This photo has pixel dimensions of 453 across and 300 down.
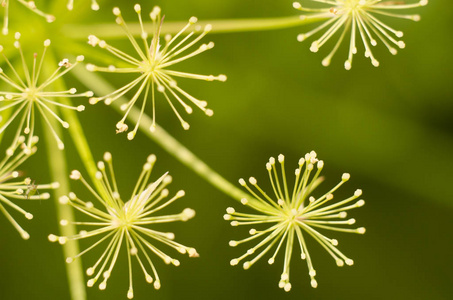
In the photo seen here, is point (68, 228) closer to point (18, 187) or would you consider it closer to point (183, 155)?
point (18, 187)

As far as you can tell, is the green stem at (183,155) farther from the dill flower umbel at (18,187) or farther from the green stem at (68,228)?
the dill flower umbel at (18,187)

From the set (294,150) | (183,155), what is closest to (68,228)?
(183,155)

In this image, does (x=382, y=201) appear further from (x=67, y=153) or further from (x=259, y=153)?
(x=67, y=153)

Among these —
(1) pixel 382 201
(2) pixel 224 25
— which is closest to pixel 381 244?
(1) pixel 382 201

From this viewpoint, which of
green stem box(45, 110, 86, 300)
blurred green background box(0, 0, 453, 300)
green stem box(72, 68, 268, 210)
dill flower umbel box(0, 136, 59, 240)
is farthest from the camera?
blurred green background box(0, 0, 453, 300)

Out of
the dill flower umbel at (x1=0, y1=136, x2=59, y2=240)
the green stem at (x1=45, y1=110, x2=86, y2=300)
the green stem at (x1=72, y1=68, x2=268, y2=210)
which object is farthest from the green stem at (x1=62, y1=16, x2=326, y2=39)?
the dill flower umbel at (x1=0, y1=136, x2=59, y2=240)

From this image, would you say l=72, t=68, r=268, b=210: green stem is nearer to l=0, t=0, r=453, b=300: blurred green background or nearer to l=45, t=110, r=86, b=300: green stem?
l=45, t=110, r=86, b=300: green stem

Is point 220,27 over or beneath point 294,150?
beneath

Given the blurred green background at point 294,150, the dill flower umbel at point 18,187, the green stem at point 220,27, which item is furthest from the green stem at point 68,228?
the blurred green background at point 294,150
